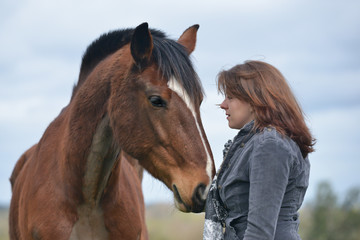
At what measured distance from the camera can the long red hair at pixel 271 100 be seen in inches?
99.6

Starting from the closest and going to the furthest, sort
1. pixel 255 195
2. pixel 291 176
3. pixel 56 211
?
1. pixel 255 195
2. pixel 291 176
3. pixel 56 211

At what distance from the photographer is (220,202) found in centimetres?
268

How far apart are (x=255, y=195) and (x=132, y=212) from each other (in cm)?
179

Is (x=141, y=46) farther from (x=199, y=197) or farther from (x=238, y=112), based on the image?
(x=199, y=197)

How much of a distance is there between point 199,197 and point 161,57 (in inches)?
44.1

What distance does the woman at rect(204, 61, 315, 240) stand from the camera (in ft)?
7.47

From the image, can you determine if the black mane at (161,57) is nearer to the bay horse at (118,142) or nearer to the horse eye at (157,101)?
the bay horse at (118,142)

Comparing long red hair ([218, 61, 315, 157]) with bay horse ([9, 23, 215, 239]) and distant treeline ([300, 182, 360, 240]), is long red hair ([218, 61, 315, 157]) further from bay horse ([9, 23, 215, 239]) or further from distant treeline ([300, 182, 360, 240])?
distant treeline ([300, 182, 360, 240])

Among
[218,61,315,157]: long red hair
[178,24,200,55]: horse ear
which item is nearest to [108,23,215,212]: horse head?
[218,61,315,157]: long red hair

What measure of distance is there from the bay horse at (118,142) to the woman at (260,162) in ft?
0.68

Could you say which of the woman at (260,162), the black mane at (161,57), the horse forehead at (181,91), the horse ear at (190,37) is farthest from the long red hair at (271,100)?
the horse ear at (190,37)

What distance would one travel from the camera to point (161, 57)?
10.6ft

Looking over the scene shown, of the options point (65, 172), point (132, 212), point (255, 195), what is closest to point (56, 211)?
point (65, 172)

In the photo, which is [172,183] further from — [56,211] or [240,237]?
[56,211]
